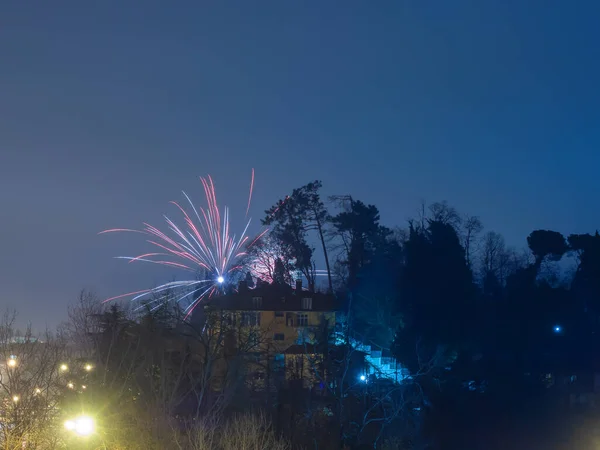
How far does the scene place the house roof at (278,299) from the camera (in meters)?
47.6

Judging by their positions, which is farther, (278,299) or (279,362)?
(278,299)

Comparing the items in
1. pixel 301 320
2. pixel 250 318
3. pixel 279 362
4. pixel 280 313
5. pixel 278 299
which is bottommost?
pixel 279 362

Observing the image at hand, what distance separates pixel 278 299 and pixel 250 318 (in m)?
3.07

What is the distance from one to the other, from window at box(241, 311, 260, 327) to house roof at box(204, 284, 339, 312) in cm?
37

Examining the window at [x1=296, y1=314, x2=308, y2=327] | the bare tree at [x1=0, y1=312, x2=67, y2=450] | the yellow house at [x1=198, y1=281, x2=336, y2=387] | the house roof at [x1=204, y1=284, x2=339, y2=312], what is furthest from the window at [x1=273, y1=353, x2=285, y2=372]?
the bare tree at [x1=0, y1=312, x2=67, y2=450]

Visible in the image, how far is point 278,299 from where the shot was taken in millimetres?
48562

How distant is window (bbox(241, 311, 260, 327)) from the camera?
45.0 m

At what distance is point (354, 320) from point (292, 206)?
13.4m

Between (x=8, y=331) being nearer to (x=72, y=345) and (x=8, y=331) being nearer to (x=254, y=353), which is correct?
(x=72, y=345)

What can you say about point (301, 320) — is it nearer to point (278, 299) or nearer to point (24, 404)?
point (278, 299)

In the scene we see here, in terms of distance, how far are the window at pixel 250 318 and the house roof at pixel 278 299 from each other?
0.37 m

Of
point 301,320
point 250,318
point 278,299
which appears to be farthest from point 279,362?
point 278,299

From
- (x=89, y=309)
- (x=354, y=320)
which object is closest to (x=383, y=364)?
(x=354, y=320)

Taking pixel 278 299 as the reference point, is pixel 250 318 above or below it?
below
